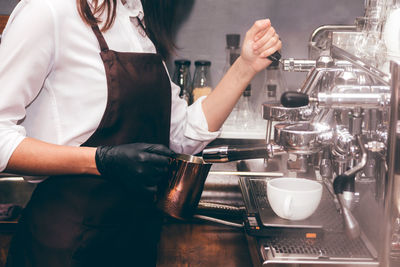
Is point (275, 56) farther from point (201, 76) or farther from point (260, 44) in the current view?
point (201, 76)

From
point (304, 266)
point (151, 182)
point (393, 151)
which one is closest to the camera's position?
point (393, 151)

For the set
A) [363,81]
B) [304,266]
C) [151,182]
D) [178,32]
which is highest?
[178,32]

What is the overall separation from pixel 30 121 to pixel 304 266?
2.27 ft

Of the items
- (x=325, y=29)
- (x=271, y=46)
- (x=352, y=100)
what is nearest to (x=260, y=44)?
(x=271, y=46)

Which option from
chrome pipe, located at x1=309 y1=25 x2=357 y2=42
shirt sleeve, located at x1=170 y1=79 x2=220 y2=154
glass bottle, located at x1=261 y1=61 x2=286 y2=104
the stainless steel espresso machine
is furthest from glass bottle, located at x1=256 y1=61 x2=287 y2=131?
the stainless steel espresso machine

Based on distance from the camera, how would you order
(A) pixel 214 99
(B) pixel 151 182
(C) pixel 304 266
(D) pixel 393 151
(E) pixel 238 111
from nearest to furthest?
(D) pixel 393 151, (C) pixel 304 266, (B) pixel 151 182, (A) pixel 214 99, (E) pixel 238 111

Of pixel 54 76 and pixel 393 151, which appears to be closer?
pixel 393 151

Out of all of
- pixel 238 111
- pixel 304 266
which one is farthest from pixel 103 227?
pixel 238 111

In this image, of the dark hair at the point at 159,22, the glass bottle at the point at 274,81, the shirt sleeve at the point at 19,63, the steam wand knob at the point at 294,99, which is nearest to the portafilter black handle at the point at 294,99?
the steam wand knob at the point at 294,99

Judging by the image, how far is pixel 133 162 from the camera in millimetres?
1007

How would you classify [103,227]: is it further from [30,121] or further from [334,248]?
[334,248]

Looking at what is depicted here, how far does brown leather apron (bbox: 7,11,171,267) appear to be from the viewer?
1058mm

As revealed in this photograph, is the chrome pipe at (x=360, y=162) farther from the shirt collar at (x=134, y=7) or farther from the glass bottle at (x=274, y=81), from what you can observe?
the glass bottle at (x=274, y=81)

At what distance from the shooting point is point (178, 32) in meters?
2.12
